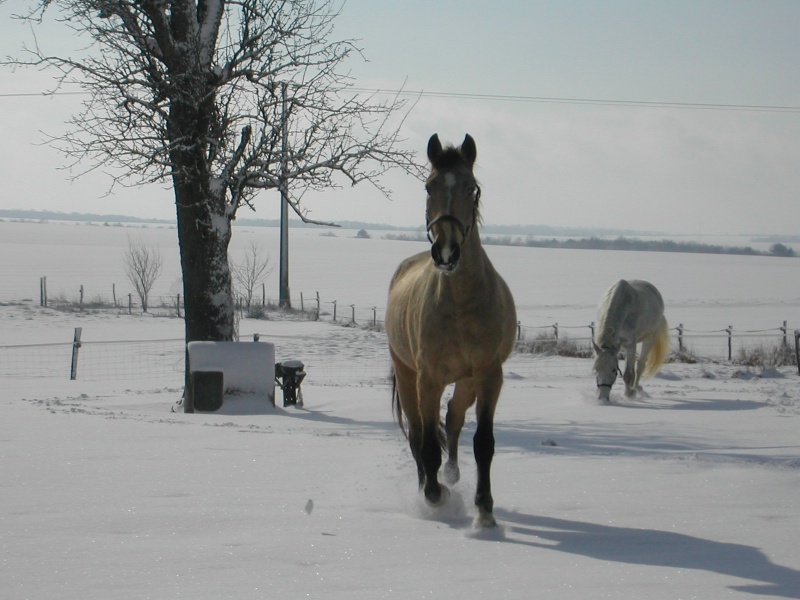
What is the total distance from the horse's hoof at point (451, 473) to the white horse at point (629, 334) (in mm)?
7171

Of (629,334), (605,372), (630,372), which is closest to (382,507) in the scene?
(605,372)

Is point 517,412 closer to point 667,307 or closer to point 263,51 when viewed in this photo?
point 263,51

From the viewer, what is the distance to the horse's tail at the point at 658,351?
14.8 m

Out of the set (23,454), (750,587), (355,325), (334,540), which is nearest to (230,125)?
(23,454)

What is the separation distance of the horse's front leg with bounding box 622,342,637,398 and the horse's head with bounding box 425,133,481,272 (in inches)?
358

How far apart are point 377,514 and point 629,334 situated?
9775mm

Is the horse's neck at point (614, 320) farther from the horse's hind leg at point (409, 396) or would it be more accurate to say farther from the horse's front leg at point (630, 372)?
the horse's hind leg at point (409, 396)

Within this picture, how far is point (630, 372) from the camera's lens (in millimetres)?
13297

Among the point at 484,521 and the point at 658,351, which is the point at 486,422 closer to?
the point at 484,521

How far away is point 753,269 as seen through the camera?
7531 centimetres

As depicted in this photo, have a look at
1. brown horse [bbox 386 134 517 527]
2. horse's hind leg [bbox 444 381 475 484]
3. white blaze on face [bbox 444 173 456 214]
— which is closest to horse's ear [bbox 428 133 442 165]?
brown horse [bbox 386 134 517 527]

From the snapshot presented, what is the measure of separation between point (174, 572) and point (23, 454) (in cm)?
287

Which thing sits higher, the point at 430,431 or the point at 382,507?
the point at 430,431

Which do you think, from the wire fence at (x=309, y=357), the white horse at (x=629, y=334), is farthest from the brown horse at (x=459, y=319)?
the wire fence at (x=309, y=357)
